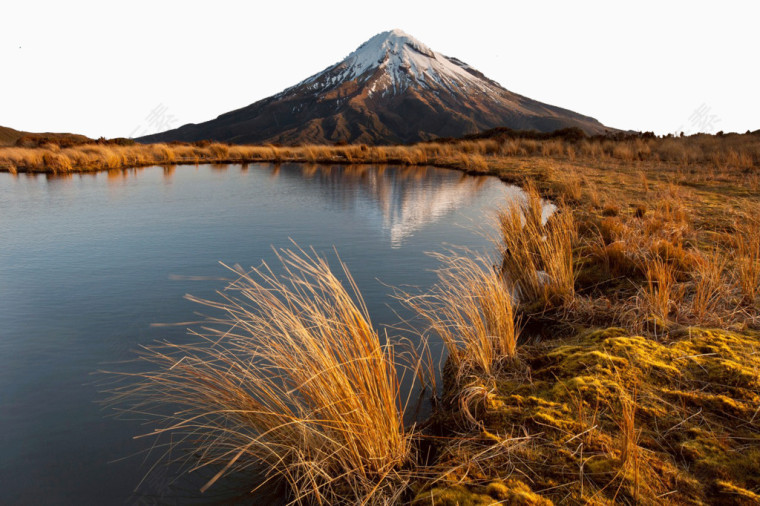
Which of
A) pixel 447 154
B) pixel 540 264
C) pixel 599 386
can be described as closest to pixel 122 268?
pixel 540 264

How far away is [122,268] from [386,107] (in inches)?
5818

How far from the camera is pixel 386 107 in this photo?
142 metres

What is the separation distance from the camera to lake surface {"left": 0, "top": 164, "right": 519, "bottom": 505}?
7.23ft

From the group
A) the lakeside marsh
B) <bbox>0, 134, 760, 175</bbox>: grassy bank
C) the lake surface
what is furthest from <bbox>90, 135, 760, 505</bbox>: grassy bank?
<bbox>0, 134, 760, 175</bbox>: grassy bank

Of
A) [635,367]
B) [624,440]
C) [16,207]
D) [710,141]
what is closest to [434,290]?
[635,367]

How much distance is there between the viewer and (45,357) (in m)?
3.16

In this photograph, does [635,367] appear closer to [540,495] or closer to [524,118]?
[540,495]

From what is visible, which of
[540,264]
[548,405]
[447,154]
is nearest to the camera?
[548,405]

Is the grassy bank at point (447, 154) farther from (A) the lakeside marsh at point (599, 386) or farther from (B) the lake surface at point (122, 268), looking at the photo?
(A) the lakeside marsh at point (599, 386)

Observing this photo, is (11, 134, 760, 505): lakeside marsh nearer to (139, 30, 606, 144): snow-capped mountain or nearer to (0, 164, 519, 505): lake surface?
(0, 164, 519, 505): lake surface

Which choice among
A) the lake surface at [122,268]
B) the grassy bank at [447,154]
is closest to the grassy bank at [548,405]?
the lake surface at [122,268]

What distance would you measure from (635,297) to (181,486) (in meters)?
3.54

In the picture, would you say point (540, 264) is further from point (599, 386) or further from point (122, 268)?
point (122, 268)

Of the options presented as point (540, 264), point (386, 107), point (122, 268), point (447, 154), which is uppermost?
point (386, 107)
